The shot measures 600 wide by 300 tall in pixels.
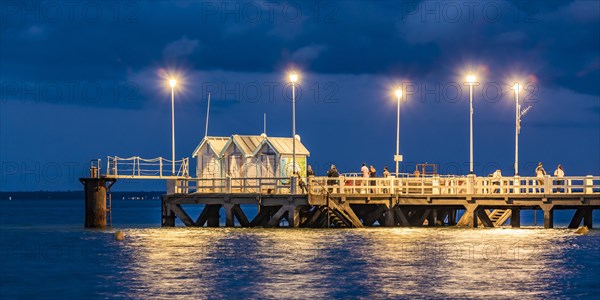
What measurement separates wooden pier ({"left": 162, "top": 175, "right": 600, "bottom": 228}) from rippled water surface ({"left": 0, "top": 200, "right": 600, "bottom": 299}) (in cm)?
106

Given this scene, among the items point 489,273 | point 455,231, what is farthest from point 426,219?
point 489,273

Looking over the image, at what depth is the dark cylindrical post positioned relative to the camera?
58750 mm

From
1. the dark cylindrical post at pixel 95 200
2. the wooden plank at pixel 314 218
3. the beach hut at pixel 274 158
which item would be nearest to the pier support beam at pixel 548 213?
the wooden plank at pixel 314 218

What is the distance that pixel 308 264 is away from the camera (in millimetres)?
43469

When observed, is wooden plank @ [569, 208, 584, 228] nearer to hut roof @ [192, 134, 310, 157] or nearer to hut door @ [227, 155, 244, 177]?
hut roof @ [192, 134, 310, 157]

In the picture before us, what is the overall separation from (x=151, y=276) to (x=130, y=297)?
5.28 m

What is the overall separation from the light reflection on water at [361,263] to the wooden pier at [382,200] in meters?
1.12

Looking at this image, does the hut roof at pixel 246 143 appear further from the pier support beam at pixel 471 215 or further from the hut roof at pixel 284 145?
the pier support beam at pixel 471 215

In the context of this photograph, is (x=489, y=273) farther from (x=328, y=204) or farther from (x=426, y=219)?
(x=426, y=219)

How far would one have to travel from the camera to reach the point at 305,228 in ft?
192

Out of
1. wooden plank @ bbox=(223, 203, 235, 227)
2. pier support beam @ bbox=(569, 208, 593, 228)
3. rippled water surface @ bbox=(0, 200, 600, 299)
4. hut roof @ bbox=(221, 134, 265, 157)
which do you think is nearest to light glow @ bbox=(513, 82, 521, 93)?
rippled water surface @ bbox=(0, 200, 600, 299)

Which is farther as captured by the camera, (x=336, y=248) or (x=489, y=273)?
(x=336, y=248)

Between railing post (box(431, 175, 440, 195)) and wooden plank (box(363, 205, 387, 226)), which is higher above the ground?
railing post (box(431, 175, 440, 195))

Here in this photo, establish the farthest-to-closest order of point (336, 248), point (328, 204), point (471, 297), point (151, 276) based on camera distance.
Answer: point (328, 204), point (336, 248), point (151, 276), point (471, 297)
